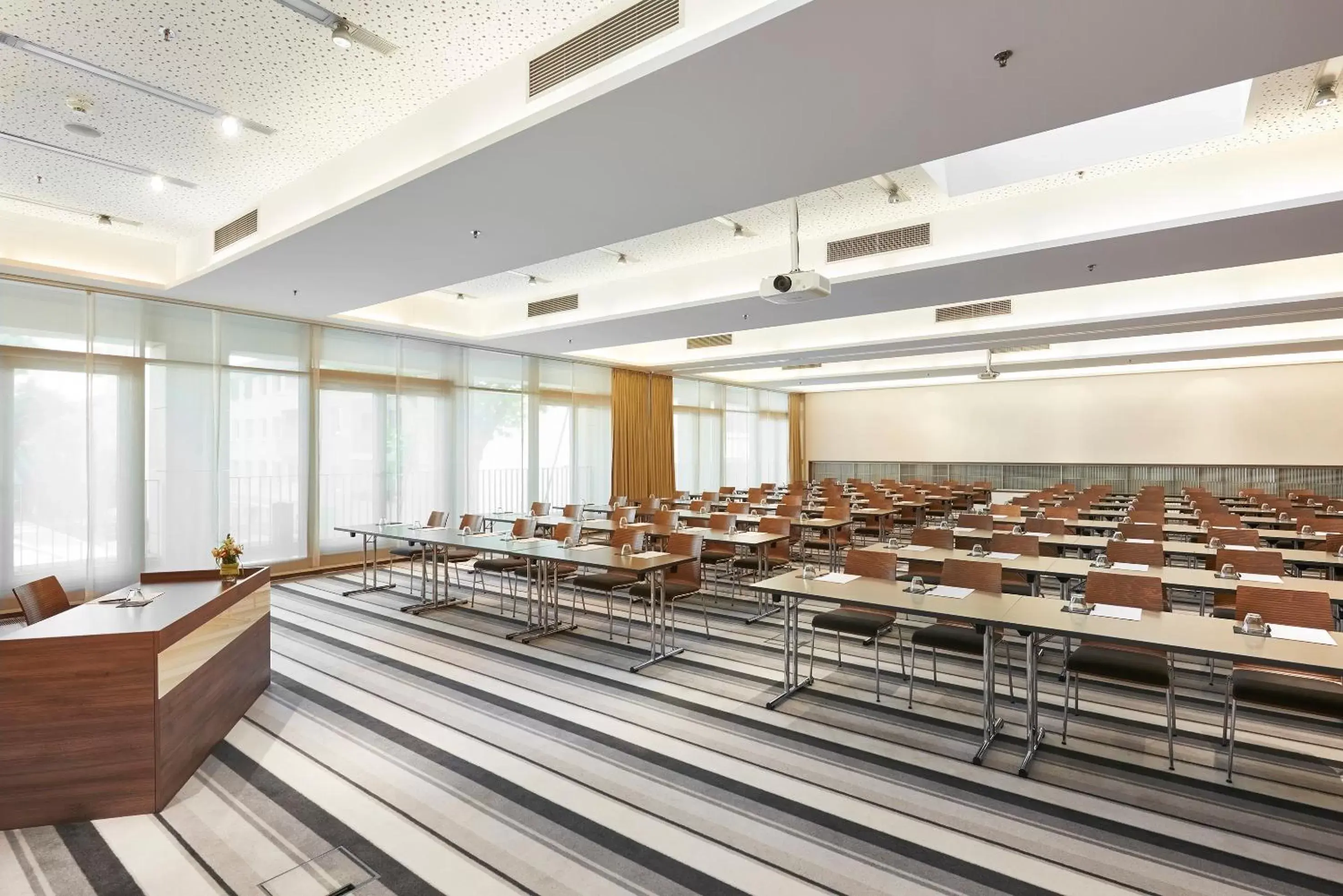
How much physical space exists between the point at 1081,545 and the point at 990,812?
13.8 ft

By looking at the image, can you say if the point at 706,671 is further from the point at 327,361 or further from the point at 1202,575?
the point at 327,361

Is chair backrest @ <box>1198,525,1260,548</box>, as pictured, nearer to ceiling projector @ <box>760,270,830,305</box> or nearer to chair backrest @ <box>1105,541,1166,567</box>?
chair backrest @ <box>1105,541,1166,567</box>

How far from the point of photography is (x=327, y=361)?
9.91m

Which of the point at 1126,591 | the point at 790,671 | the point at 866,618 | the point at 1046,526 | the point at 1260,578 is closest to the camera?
the point at 1126,591

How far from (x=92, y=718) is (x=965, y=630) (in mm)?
5009

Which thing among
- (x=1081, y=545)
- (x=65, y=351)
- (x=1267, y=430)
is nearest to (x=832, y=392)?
(x=1267, y=430)

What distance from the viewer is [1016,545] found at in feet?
20.6

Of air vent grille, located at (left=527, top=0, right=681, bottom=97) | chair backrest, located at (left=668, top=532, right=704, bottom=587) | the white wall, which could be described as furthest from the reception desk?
the white wall

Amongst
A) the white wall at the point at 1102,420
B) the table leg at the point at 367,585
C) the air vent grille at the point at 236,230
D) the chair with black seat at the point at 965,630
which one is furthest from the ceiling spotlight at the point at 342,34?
the white wall at the point at 1102,420

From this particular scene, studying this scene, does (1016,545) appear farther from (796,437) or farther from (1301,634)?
(796,437)

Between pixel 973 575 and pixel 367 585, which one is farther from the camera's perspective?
pixel 367 585

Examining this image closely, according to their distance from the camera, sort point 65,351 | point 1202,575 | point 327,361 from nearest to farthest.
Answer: point 1202,575, point 65,351, point 327,361

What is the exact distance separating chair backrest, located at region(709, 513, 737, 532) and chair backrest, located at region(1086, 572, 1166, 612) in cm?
424

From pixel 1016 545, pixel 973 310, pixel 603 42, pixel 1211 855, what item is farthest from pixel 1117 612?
pixel 973 310
